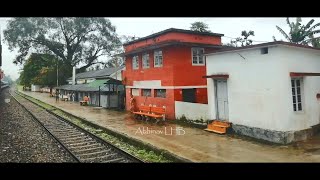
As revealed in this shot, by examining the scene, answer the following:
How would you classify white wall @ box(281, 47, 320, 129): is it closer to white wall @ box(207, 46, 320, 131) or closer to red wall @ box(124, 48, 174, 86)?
white wall @ box(207, 46, 320, 131)

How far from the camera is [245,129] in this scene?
12.5 m

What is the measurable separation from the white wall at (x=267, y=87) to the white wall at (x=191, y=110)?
2233 mm

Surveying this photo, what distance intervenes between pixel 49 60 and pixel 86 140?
49035 millimetres

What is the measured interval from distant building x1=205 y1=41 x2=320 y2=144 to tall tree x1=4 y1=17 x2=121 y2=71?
4340cm

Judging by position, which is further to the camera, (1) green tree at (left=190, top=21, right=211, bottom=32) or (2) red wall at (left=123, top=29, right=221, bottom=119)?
(1) green tree at (left=190, top=21, right=211, bottom=32)

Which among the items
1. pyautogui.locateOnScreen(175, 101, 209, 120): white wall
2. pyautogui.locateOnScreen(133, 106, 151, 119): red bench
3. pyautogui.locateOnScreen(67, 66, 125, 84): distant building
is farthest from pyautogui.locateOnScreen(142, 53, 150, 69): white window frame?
pyautogui.locateOnScreen(67, 66, 125, 84): distant building

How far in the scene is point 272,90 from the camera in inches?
449

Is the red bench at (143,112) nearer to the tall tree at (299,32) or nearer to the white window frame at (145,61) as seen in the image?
the white window frame at (145,61)

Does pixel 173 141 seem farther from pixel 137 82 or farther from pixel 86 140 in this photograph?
pixel 137 82

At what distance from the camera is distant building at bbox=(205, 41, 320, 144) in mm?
11273

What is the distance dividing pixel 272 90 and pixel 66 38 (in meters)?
48.8

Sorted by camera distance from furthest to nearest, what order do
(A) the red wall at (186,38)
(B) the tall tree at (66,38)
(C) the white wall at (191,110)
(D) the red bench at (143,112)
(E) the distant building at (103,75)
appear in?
1. (B) the tall tree at (66,38)
2. (E) the distant building at (103,75)
3. (A) the red wall at (186,38)
4. (D) the red bench at (143,112)
5. (C) the white wall at (191,110)

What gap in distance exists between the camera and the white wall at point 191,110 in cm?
1552

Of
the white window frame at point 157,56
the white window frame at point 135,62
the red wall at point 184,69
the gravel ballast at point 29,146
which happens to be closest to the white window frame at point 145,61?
the white window frame at point 157,56
